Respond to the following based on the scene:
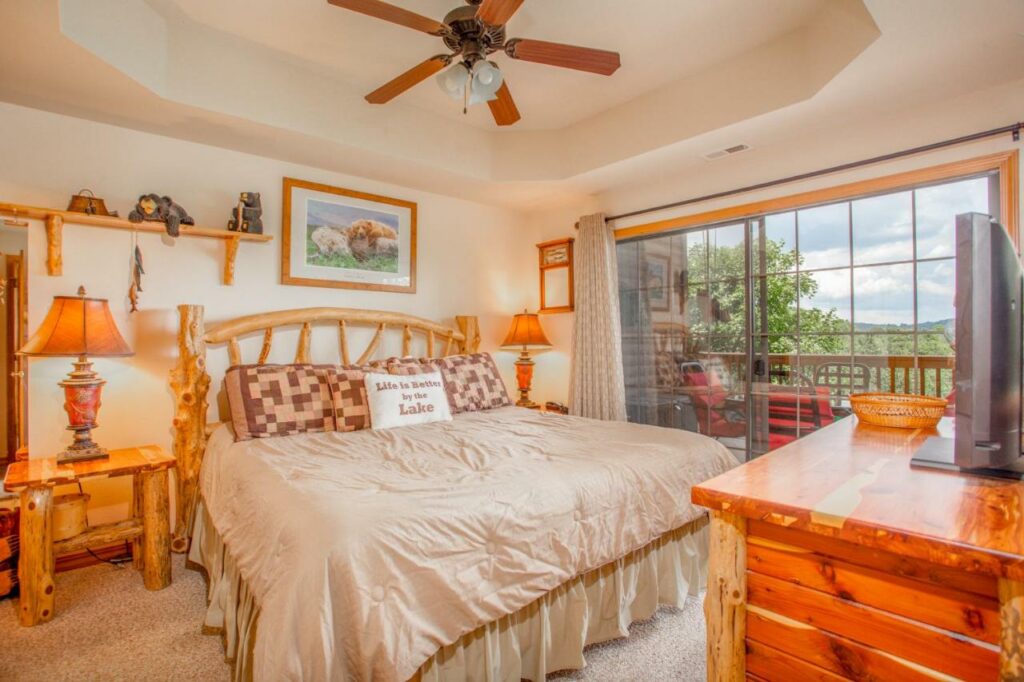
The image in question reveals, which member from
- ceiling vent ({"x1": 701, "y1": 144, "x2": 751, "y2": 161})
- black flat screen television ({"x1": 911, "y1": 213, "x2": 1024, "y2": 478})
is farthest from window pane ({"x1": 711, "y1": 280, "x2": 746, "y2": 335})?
black flat screen television ({"x1": 911, "y1": 213, "x2": 1024, "y2": 478})

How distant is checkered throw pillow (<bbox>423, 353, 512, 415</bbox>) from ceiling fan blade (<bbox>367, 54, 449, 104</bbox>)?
157cm

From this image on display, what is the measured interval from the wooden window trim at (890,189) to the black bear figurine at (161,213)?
9.77 feet

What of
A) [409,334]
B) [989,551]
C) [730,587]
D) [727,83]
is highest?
[727,83]

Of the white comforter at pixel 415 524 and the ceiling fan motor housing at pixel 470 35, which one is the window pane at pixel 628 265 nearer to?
the white comforter at pixel 415 524

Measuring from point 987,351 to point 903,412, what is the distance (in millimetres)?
804

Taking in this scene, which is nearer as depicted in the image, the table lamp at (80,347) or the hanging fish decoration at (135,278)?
the table lamp at (80,347)

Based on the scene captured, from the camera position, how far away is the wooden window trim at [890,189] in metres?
2.18

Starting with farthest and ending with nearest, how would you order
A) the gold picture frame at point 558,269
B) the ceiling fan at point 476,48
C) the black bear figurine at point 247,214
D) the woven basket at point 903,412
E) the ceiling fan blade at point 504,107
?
Answer: the gold picture frame at point 558,269
the black bear figurine at point 247,214
the ceiling fan blade at point 504,107
the ceiling fan at point 476,48
the woven basket at point 903,412

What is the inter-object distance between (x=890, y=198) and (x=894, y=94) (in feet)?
1.77

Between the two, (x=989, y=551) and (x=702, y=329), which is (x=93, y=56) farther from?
(x=702, y=329)

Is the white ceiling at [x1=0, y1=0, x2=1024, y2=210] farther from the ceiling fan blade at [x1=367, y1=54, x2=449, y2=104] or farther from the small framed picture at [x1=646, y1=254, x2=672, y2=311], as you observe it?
the small framed picture at [x1=646, y1=254, x2=672, y2=311]

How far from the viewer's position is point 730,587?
3.10ft

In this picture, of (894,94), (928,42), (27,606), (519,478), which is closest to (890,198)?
(894,94)

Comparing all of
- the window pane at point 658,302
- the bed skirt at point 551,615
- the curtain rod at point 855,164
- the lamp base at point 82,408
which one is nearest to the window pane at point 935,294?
the curtain rod at point 855,164
